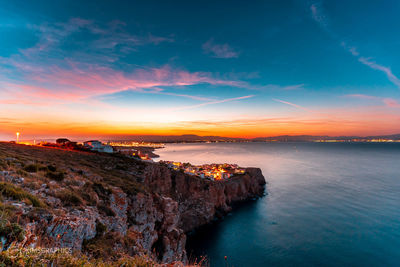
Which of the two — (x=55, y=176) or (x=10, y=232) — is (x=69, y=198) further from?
(x=10, y=232)

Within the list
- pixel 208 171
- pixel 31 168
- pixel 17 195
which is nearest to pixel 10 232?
pixel 17 195

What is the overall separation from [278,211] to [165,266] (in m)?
46.1

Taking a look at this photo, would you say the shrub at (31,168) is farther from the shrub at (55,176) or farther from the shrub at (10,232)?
the shrub at (10,232)

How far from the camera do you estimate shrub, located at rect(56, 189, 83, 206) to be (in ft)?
27.9

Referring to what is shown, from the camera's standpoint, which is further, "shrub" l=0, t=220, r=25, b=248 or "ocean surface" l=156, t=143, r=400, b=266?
"ocean surface" l=156, t=143, r=400, b=266

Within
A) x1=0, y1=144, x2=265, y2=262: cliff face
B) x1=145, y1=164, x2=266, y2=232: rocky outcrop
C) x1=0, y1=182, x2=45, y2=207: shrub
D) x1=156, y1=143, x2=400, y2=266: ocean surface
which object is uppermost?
x1=0, y1=182, x2=45, y2=207: shrub

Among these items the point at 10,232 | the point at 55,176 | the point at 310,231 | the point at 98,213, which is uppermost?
the point at 10,232

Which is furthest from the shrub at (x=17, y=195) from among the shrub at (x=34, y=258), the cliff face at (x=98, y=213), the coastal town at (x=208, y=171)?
the coastal town at (x=208, y=171)

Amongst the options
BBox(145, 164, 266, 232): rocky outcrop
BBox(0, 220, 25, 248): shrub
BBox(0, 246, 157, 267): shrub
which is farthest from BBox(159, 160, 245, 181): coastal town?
BBox(0, 246, 157, 267): shrub

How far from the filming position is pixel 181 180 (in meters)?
34.0

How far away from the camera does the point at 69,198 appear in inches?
345

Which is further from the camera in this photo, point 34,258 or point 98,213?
point 98,213

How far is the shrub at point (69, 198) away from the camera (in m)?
8.51

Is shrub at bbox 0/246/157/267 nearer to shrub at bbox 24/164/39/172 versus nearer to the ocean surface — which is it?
shrub at bbox 24/164/39/172
